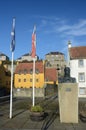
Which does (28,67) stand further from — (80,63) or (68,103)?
(68,103)

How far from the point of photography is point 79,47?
61469 mm

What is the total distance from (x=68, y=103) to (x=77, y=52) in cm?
4348

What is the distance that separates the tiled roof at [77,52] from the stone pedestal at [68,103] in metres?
40.6

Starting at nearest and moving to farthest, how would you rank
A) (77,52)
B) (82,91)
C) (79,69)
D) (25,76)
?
(82,91) → (79,69) → (77,52) → (25,76)

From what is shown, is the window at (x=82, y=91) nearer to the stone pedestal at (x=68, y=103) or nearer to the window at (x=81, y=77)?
the window at (x=81, y=77)

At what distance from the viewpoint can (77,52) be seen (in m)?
58.9

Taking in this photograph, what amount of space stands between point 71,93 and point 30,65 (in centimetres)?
6376

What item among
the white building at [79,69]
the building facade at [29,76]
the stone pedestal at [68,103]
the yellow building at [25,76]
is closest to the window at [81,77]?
the white building at [79,69]

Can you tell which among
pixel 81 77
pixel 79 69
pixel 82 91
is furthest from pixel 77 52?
pixel 82 91

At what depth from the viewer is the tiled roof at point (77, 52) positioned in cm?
5656

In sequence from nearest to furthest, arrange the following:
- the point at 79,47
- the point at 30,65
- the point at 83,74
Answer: the point at 83,74 < the point at 79,47 < the point at 30,65

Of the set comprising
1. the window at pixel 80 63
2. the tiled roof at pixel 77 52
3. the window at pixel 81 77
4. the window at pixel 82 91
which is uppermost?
the tiled roof at pixel 77 52

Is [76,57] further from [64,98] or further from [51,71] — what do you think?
[64,98]

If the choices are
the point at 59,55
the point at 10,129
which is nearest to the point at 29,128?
the point at 10,129
